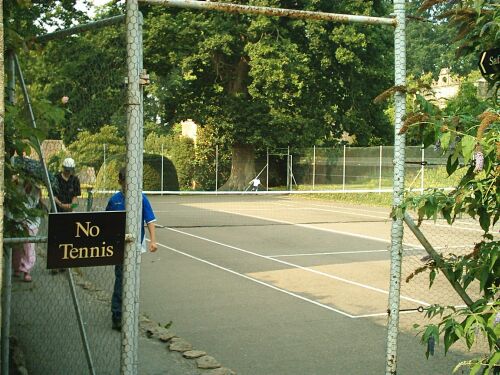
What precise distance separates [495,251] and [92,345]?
457 centimetres

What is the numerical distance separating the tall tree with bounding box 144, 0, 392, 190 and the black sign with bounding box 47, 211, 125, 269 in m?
33.2

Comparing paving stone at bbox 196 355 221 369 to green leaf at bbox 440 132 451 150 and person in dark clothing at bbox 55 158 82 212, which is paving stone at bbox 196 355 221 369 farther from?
green leaf at bbox 440 132 451 150

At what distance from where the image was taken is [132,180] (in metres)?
3.93

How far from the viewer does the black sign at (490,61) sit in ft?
13.0

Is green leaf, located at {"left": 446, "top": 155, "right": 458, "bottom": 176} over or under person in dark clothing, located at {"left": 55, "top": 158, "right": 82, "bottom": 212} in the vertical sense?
over

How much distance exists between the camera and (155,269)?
42.1ft

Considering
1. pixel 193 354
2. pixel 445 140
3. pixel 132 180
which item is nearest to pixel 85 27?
pixel 132 180

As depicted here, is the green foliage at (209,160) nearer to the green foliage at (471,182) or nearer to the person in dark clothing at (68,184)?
the person in dark clothing at (68,184)

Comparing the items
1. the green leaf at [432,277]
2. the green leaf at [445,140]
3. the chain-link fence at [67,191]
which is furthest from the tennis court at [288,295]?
the green leaf at [445,140]

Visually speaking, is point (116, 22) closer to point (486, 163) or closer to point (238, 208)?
point (486, 163)

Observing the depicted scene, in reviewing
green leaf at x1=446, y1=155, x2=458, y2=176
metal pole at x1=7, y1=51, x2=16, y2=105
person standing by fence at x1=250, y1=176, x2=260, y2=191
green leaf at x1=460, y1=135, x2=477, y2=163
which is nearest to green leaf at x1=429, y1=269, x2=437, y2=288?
green leaf at x1=446, y1=155, x2=458, y2=176

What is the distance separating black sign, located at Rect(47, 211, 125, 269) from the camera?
364 centimetres

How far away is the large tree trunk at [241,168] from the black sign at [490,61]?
38421mm

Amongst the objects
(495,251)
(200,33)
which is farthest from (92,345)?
(200,33)
